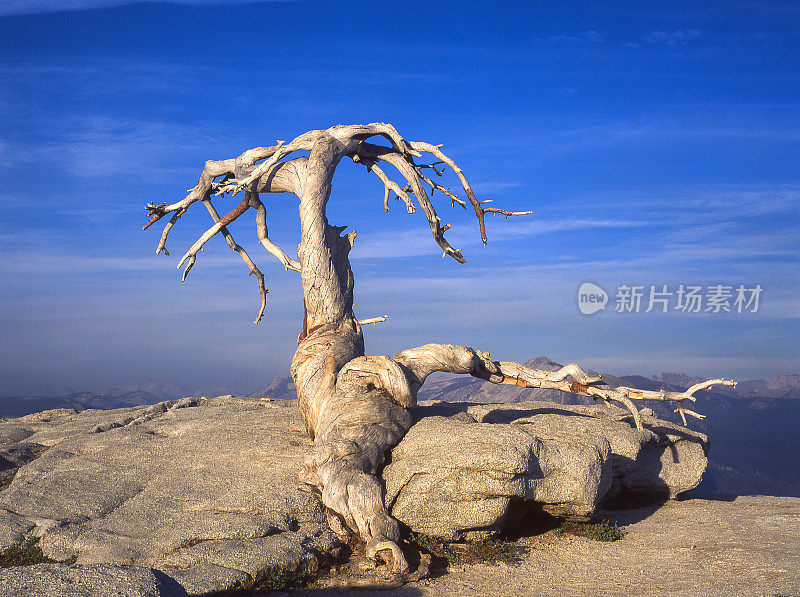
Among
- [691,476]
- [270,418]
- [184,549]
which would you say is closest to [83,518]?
[184,549]

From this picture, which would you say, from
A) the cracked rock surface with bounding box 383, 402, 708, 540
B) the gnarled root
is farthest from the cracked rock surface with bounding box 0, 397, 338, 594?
the cracked rock surface with bounding box 383, 402, 708, 540

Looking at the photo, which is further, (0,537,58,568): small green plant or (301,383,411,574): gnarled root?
(301,383,411,574): gnarled root

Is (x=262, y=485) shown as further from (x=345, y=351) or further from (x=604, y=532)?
(x=604, y=532)

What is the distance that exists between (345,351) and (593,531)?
7050mm

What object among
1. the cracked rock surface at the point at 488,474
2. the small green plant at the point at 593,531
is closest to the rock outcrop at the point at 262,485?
the cracked rock surface at the point at 488,474

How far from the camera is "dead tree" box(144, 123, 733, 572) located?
11859 mm

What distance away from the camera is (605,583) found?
404 inches

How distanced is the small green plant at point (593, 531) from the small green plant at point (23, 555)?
9.28m

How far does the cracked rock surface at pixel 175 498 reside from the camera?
1009 centimetres

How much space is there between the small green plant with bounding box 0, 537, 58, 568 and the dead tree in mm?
4645

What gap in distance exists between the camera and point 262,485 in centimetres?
1274

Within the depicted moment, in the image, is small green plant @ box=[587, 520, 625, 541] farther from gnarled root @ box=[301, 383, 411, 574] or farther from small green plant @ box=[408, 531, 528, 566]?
gnarled root @ box=[301, 383, 411, 574]

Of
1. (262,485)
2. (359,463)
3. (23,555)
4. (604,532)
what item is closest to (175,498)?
(262,485)

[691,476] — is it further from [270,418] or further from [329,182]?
[329,182]
